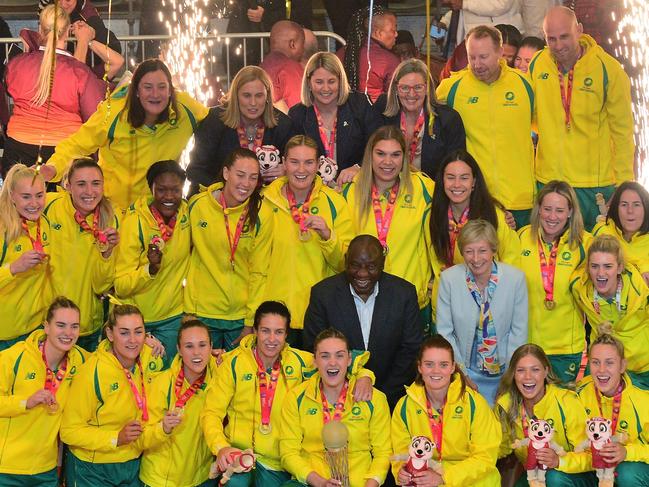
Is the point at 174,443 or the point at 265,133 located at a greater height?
the point at 265,133

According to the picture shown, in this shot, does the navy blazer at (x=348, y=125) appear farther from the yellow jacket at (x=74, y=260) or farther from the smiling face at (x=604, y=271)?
the smiling face at (x=604, y=271)

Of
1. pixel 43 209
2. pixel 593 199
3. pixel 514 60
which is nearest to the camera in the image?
pixel 43 209

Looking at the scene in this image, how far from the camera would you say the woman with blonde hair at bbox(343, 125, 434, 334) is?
8.35m

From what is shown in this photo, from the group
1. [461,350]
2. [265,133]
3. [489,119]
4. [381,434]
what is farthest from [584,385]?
[265,133]

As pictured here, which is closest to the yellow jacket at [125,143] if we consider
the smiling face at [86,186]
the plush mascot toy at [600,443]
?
the smiling face at [86,186]

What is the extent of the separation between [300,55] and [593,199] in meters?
2.58

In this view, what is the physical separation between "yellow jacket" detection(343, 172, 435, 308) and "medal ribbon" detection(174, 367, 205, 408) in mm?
1340

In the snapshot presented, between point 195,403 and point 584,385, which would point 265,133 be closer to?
point 195,403

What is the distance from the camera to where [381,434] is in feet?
25.6

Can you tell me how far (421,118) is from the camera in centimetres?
874

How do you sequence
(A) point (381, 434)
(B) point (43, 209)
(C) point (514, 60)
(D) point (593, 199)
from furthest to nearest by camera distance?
(C) point (514, 60)
(D) point (593, 199)
(B) point (43, 209)
(A) point (381, 434)

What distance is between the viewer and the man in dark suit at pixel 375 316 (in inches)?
317

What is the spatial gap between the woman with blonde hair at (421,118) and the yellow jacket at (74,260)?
6.25ft

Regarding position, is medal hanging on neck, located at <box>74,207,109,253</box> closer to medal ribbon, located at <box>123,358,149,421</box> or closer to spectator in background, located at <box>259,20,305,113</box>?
medal ribbon, located at <box>123,358,149,421</box>
